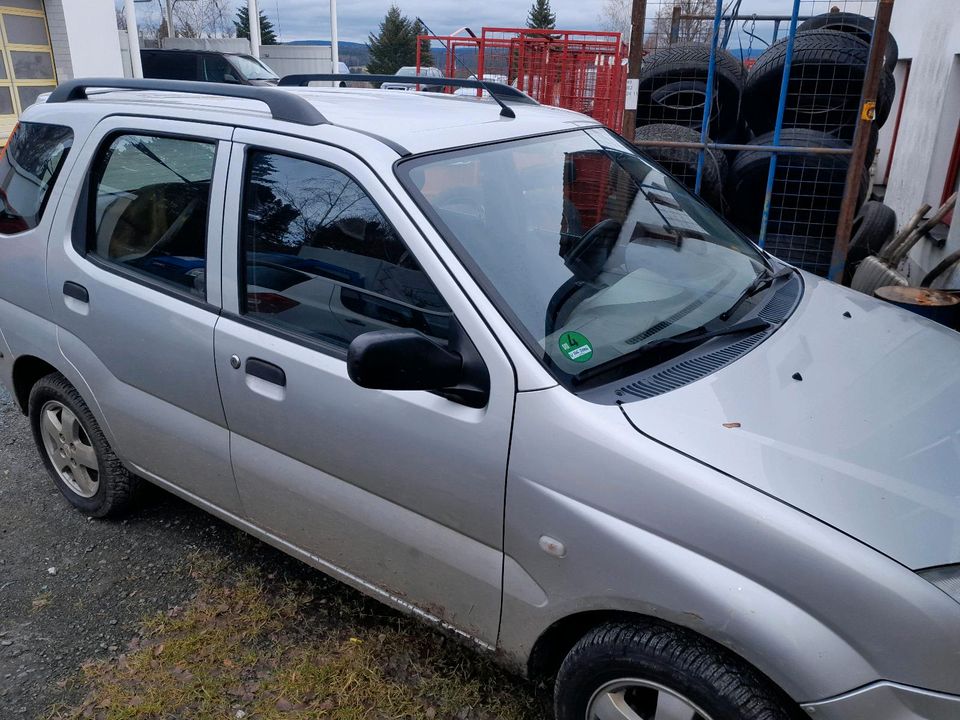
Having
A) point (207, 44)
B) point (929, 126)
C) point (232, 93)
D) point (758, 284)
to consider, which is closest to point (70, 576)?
point (232, 93)

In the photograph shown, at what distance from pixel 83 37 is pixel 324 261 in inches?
588

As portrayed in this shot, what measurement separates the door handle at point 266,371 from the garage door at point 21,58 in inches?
526

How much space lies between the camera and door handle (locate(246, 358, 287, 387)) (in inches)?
96.1

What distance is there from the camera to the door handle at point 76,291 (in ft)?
9.93

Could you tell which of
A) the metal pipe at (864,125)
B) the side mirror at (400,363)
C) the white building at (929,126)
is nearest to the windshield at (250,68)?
the white building at (929,126)

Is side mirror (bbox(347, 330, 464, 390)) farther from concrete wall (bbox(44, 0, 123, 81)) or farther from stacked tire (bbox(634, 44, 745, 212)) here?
concrete wall (bbox(44, 0, 123, 81))

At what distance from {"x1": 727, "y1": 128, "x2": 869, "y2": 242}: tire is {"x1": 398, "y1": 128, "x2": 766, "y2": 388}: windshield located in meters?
4.14

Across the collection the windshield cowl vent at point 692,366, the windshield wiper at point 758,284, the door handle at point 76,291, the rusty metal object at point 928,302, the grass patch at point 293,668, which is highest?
the windshield wiper at point 758,284

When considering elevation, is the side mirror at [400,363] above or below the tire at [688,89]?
below

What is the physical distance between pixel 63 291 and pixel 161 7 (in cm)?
4209

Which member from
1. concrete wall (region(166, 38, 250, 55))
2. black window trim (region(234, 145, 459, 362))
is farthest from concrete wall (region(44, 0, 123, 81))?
concrete wall (region(166, 38, 250, 55))

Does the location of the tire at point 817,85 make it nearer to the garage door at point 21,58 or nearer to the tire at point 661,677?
the tire at point 661,677

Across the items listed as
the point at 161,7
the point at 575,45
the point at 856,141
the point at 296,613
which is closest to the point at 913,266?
the point at 856,141

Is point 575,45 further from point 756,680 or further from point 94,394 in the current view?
point 756,680
